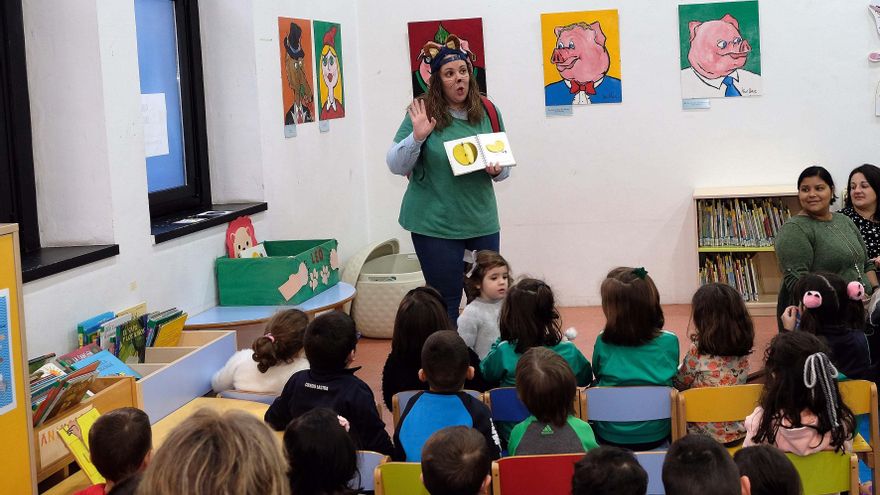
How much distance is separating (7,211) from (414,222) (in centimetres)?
158

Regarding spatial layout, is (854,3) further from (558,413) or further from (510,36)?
(558,413)

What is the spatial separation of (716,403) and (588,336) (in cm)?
277

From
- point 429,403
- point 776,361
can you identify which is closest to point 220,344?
point 429,403

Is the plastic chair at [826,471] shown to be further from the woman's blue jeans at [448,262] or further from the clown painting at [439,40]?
the clown painting at [439,40]

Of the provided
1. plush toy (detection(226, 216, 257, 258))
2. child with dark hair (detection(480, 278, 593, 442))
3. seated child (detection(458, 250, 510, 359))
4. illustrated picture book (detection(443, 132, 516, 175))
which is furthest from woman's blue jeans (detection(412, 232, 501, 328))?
child with dark hair (detection(480, 278, 593, 442))

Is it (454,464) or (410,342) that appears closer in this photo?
(454,464)

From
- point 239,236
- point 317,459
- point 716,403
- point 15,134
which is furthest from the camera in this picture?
point 239,236

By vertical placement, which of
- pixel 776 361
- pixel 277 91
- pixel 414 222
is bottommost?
pixel 776 361

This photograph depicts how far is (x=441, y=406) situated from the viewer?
9.23 feet

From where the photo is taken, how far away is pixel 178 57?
4938mm

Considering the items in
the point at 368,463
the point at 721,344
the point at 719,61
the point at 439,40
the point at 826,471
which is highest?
the point at 439,40

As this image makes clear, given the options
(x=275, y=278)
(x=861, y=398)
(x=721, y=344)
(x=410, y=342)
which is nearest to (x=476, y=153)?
(x=275, y=278)

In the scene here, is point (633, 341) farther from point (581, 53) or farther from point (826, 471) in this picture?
point (581, 53)

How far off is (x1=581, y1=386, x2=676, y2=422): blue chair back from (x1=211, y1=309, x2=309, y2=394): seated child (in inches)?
39.7
